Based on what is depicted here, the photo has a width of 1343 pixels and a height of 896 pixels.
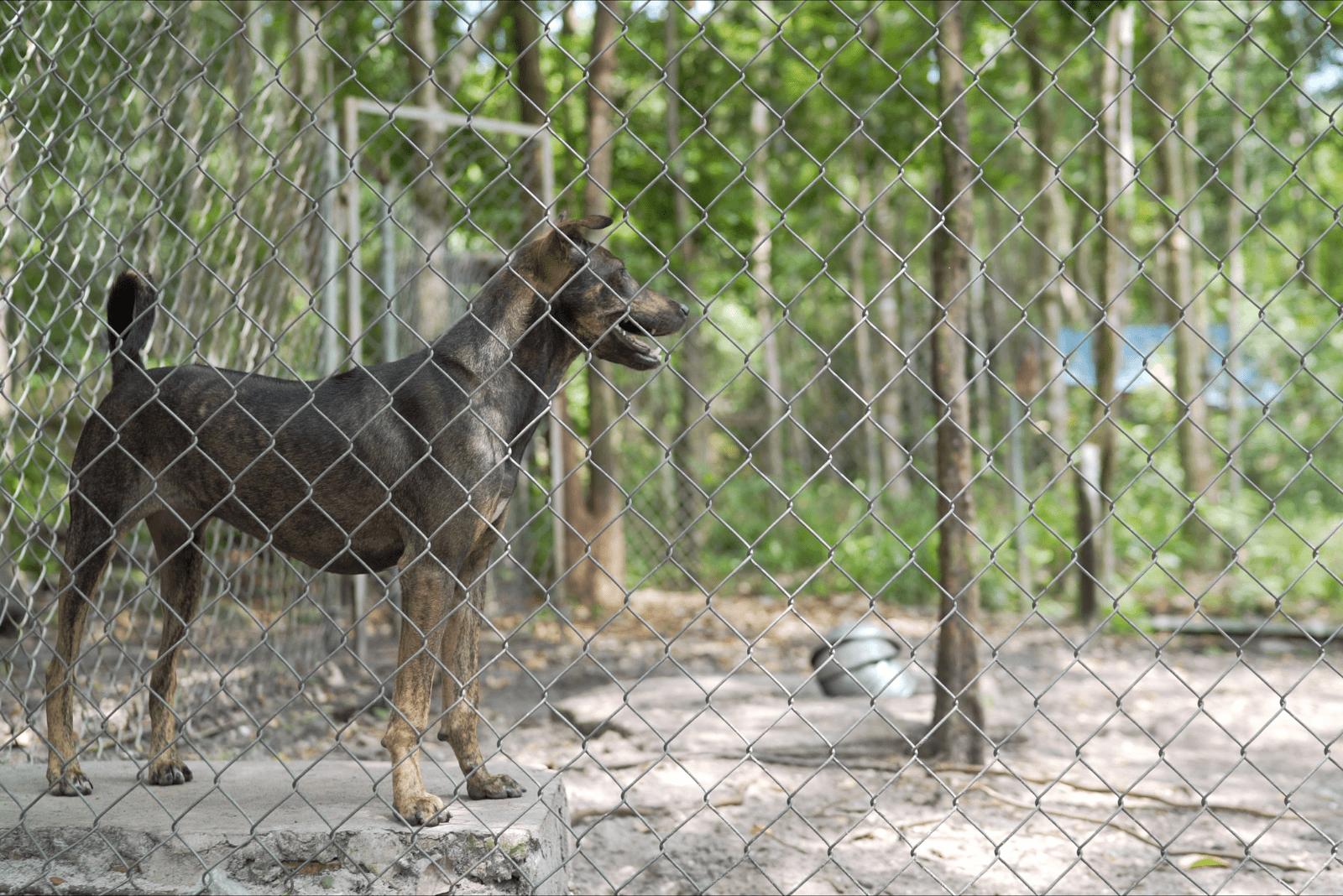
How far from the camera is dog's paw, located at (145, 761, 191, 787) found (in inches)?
116

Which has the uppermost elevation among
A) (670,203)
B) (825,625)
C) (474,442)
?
(670,203)

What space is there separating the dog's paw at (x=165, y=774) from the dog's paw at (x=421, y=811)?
36.1 inches

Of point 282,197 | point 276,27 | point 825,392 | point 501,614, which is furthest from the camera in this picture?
point 825,392

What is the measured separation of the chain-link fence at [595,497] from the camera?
244 cm

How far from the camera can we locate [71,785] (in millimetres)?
2734

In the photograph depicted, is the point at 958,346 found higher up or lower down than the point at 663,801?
higher up

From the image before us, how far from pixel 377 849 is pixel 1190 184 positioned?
656 inches

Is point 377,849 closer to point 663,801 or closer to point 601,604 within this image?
point 663,801

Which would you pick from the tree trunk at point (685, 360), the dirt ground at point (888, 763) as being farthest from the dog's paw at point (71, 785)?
the tree trunk at point (685, 360)

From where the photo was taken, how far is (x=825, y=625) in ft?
30.3

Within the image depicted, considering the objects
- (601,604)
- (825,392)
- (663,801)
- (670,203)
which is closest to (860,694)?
(663,801)

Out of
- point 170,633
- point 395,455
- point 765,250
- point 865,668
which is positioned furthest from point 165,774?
point 765,250

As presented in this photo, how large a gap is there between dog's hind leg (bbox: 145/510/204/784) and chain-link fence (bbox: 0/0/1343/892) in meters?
0.01

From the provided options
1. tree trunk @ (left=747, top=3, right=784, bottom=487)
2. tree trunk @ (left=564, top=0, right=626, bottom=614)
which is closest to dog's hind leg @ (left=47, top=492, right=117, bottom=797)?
tree trunk @ (left=564, top=0, right=626, bottom=614)
